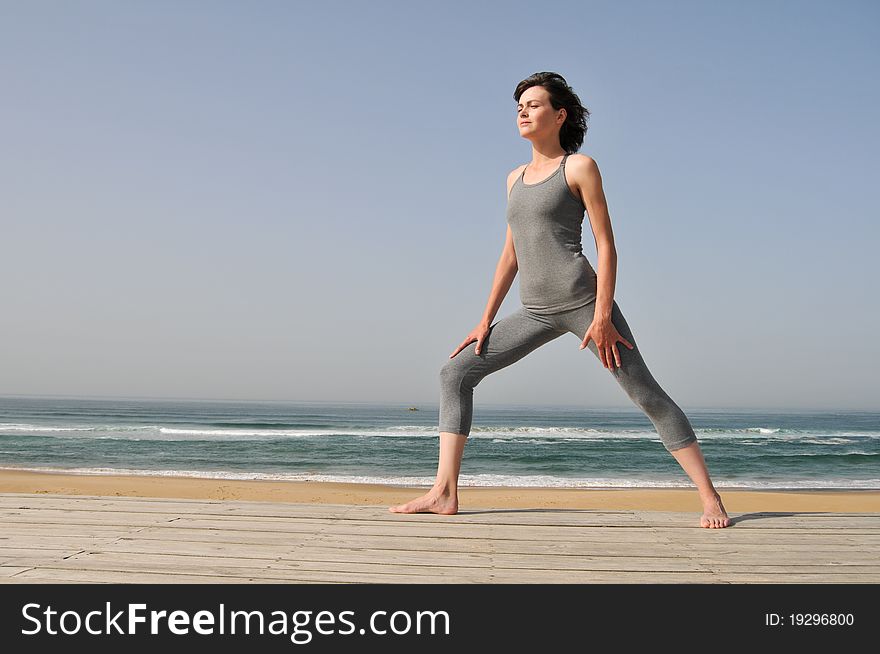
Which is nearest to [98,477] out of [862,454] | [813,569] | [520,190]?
[520,190]

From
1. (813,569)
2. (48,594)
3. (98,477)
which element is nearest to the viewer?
(48,594)

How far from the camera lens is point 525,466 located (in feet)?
48.3

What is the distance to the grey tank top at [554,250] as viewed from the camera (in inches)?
125

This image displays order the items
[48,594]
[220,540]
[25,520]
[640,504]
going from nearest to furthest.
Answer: [48,594]
[220,540]
[25,520]
[640,504]

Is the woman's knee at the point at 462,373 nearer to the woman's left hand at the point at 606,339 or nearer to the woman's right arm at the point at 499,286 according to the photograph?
the woman's right arm at the point at 499,286

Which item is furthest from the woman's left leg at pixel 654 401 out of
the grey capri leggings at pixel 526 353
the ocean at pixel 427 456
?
the ocean at pixel 427 456

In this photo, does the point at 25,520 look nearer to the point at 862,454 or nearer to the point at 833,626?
the point at 833,626

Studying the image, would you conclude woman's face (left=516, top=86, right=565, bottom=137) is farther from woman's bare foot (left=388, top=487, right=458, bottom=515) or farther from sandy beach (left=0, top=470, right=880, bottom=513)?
sandy beach (left=0, top=470, right=880, bottom=513)

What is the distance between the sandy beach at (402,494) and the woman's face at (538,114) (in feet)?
20.3

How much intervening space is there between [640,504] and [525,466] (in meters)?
5.30

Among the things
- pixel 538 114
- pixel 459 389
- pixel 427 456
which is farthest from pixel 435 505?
pixel 427 456

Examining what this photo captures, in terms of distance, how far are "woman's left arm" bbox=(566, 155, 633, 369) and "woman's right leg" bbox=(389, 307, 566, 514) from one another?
0.32 m

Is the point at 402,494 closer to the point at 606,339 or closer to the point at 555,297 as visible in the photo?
the point at 555,297

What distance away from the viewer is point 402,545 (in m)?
2.72
